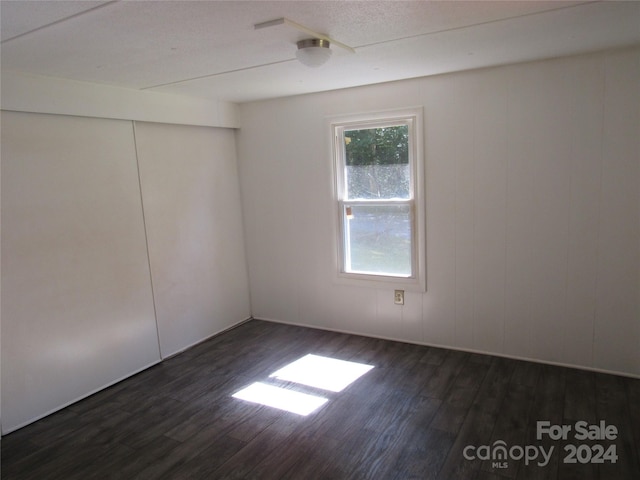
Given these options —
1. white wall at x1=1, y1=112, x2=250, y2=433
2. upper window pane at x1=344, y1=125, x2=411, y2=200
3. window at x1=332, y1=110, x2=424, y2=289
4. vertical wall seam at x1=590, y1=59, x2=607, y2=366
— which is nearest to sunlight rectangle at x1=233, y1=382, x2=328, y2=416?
white wall at x1=1, y1=112, x2=250, y2=433

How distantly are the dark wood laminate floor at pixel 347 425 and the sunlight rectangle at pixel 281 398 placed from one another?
6 centimetres

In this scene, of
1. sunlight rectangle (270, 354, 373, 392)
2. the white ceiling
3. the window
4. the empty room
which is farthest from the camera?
the window

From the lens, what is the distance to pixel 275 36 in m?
2.38

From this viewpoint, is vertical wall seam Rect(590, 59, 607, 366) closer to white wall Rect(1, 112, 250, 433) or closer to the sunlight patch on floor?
the sunlight patch on floor

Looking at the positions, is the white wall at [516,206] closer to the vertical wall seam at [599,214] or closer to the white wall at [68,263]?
the vertical wall seam at [599,214]

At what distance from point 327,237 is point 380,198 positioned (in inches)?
26.0

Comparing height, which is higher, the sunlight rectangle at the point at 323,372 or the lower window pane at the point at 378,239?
the lower window pane at the point at 378,239

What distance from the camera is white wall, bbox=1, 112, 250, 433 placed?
291 cm

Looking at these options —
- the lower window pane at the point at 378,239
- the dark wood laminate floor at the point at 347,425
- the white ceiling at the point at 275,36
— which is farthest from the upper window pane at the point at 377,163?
the dark wood laminate floor at the point at 347,425

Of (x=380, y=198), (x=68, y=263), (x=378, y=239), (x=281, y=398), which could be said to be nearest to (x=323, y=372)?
(x=281, y=398)

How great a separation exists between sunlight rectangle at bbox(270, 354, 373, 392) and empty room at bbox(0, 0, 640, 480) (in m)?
0.03

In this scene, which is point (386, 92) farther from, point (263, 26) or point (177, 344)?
point (177, 344)

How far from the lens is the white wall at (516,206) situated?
3.15 metres

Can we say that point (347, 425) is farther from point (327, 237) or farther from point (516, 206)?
point (516, 206)
